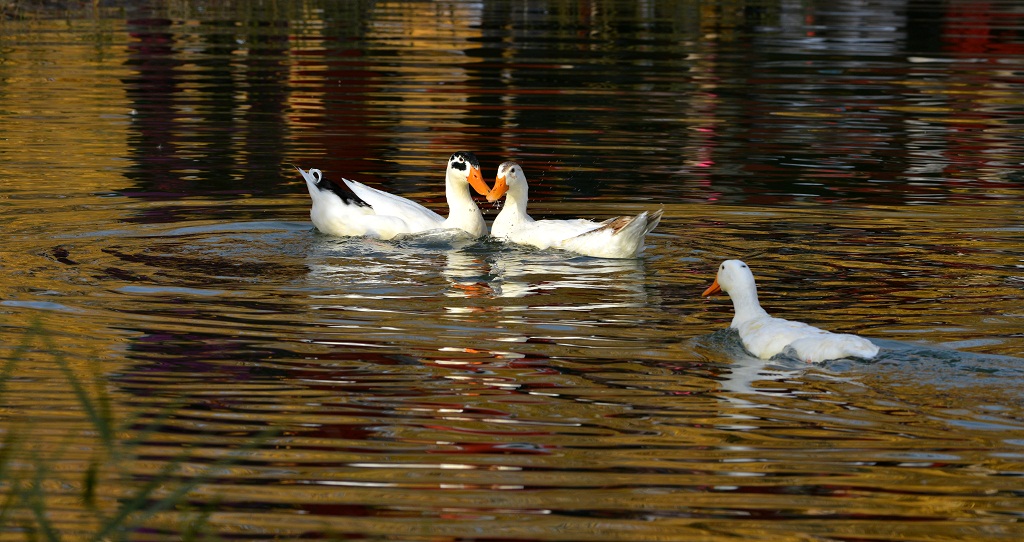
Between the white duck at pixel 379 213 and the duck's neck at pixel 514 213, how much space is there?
0.80 feet

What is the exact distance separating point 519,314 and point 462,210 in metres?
3.16

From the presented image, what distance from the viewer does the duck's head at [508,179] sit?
39.1 feet

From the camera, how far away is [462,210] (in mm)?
12164

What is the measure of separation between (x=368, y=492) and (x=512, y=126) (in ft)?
41.9

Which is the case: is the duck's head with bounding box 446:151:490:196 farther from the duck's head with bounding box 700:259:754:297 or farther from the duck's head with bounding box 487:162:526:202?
the duck's head with bounding box 700:259:754:297

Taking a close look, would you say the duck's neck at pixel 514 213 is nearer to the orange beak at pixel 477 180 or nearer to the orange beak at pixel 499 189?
the orange beak at pixel 499 189

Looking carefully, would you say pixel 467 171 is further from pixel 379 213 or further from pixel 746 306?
pixel 746 306

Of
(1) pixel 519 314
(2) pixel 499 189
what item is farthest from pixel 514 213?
(1) pixel 519 314

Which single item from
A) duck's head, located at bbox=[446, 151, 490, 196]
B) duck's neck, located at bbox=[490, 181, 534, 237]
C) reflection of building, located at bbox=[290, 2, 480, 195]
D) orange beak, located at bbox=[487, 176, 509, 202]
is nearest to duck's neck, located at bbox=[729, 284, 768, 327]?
duck's neck, located at bbox=[490, 181, 534, 237]

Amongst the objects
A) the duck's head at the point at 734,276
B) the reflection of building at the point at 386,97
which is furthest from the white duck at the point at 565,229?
the reflection of building at the point at 386,97

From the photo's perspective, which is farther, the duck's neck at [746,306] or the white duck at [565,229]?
the white duck at [565,229]

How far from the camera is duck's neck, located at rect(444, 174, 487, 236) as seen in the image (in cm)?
1211

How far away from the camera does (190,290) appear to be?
9633 mm

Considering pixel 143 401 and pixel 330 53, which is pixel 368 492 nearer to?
pixel 143 401
